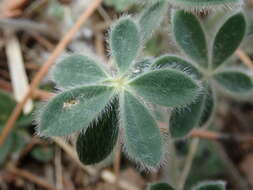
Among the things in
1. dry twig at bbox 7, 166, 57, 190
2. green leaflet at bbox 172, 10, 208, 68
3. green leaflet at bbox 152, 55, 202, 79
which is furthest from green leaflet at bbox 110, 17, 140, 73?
dry twig at bbox 7, 166, 57, 190

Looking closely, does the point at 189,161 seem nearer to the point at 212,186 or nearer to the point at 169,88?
the point at 212,186

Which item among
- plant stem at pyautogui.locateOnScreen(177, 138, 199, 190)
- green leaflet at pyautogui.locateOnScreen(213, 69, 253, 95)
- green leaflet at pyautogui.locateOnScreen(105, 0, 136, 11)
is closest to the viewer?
green leaflet at pyautogui.locateOnScreen(213, 69, 253, 95)

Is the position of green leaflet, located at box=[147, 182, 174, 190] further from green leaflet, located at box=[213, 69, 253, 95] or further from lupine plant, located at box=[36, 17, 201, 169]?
green leaflet, located at box=[213, 69, 253, 95]

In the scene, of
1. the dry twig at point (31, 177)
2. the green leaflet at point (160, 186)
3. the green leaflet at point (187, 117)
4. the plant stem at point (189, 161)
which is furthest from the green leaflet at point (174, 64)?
the dry twig at point (31, 177)

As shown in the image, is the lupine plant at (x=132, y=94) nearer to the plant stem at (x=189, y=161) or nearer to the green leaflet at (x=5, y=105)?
the plant stem at (x=189, y=161)

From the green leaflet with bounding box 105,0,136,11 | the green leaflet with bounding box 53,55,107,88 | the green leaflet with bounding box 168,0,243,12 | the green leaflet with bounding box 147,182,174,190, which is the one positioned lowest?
the green leaflet with bounding box 147,182,174,190

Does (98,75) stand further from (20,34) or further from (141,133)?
(20,34)
